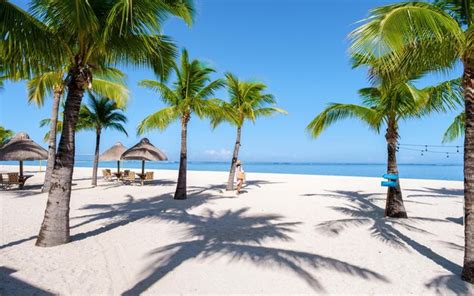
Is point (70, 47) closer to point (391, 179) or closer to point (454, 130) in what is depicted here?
point (391, 179)

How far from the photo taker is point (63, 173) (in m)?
6.02

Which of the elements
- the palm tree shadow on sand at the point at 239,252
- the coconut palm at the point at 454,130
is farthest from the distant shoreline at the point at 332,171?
the palm tree shadow on sand at the point at 239,252

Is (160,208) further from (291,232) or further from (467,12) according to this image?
(467,12)

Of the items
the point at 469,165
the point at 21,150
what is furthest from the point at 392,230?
the point at 21,150

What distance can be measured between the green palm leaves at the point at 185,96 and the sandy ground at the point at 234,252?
3748 millimetres

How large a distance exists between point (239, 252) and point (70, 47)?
512cm

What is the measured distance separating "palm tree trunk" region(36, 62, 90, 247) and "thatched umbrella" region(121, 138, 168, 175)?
1311 centimetres

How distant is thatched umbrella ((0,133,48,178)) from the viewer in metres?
15.6

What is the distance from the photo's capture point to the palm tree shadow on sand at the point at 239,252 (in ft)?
16.1

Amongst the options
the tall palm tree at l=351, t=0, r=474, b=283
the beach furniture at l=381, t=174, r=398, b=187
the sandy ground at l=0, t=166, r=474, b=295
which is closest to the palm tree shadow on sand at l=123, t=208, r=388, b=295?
the sandy ground at l=0, t=166, r=474, b=295

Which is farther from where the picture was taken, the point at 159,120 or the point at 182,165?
the point at 182,165

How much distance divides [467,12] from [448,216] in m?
7.33

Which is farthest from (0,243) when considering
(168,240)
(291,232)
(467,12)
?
(467,12)

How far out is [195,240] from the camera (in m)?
6.73
